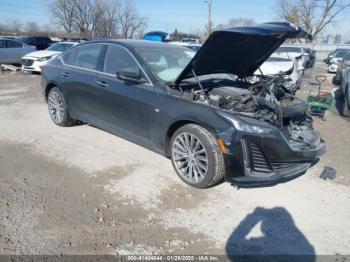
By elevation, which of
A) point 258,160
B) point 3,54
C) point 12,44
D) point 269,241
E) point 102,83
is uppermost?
point 12,44

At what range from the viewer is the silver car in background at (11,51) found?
15031 mm

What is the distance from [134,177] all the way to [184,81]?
4.66 feet

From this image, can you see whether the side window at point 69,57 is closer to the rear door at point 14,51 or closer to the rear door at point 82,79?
the rear door at point 82,79

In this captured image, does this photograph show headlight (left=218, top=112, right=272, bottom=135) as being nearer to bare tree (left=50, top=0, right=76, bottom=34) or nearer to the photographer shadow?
the photographer shadow

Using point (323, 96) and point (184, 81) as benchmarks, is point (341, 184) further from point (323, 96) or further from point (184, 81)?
point (323, 96)

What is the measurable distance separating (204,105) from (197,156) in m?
0.61

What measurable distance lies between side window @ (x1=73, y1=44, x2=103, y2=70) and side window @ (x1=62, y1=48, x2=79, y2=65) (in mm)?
103

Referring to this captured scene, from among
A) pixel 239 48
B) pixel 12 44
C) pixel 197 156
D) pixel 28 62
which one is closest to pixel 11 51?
pixel 12 44

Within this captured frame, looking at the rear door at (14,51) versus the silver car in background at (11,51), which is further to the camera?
the rear door at (14,51)

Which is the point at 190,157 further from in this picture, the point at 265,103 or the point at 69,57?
the point at 69,57

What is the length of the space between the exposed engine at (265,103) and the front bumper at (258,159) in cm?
28

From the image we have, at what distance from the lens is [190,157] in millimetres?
3811

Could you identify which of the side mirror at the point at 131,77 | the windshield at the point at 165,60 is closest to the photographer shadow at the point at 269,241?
the windshield at the point at 165,60

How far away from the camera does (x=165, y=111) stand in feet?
12.8
